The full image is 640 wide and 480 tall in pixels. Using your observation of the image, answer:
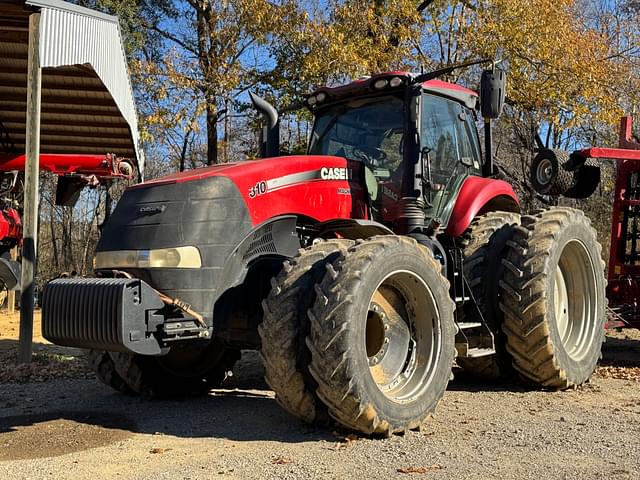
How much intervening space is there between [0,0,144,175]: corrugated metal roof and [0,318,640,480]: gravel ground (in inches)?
184

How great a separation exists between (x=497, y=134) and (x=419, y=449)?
21104 mm

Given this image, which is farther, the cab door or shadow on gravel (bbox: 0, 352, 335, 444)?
the cab door

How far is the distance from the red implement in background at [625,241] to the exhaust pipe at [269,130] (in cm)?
393

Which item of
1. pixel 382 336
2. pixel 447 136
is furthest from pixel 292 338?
pixel 447 136

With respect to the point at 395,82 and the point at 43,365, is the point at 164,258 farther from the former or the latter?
the point at 43,365

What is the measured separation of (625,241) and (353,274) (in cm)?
552

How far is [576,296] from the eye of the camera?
7.42m

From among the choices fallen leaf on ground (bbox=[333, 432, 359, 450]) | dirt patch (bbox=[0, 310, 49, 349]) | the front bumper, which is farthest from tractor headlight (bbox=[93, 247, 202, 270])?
dirt patch (bbox=[0, 310, 49, 349])

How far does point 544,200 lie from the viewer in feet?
59.9

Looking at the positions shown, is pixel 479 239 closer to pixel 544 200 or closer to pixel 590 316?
pixel 590 316

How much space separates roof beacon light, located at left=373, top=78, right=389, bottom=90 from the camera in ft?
21.4

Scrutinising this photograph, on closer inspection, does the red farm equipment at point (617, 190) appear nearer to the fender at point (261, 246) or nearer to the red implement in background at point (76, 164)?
the fender at point (261, 246)

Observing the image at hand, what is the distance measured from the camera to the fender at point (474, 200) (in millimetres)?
6750

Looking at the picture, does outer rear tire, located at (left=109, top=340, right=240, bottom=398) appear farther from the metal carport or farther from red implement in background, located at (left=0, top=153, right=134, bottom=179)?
red implement in background, located at (left=0, top=153, right=134, bottom=179)
